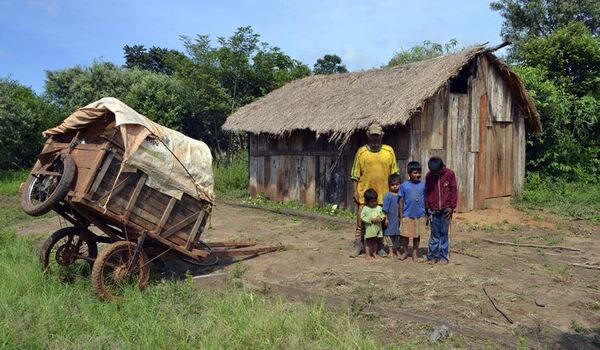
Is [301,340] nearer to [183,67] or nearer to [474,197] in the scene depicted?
[474,197]

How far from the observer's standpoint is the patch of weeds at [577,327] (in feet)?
15.1

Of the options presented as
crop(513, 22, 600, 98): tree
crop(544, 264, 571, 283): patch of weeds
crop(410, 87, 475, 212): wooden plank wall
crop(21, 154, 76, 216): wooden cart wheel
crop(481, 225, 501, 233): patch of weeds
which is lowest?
crop(544, 264, 571, 283): patch of weeds

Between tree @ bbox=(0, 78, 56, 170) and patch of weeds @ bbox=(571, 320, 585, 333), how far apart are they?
19910 mm

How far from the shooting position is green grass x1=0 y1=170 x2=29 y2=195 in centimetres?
1762

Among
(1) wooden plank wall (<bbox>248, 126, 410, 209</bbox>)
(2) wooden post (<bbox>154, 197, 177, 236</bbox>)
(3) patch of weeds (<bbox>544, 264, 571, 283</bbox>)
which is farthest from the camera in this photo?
(1) wooden plank wall (<bbox>248, 126, 410, 209</bbox>)

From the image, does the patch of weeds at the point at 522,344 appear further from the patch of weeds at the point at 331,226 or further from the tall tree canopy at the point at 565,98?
the tall tree canopy at the point at 565,98

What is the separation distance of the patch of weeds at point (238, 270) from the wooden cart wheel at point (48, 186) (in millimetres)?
2309

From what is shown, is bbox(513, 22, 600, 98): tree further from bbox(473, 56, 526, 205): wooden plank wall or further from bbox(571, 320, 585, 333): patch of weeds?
bbox(571, 320, 585, 333): patch of weeds

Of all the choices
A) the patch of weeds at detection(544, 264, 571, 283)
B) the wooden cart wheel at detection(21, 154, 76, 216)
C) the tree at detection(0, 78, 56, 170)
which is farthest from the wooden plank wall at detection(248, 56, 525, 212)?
the tree at detection(0, 78, 56, 170)

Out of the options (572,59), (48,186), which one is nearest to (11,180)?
(48,186)

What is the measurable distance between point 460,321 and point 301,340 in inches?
65.3

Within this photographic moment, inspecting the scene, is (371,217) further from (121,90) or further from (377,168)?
(121,90)

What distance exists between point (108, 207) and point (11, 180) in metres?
16.3

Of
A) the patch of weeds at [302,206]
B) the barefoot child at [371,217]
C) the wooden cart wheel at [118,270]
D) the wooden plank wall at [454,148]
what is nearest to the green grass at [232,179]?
the patch of weeds at [302,206]
